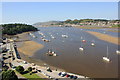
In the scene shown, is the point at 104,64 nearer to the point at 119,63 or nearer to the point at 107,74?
the point at 119,63

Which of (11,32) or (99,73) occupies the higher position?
(11,32)

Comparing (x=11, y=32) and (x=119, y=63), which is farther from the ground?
(x=11, y=32)

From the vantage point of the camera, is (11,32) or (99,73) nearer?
(99,73)

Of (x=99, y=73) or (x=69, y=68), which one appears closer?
(x=99, y=73)

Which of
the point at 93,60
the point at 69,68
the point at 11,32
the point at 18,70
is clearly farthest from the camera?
the point at 11,32

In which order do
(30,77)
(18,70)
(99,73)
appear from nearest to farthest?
(30,77) → (18,70) → (99,73)

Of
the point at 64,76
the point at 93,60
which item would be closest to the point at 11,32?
the point at 93,60

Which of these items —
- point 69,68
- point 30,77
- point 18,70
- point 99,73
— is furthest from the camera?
point 69,68

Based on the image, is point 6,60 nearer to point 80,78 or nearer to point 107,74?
point 80,78

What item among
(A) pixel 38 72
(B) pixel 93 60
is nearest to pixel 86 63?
(B) pixel 93 60
